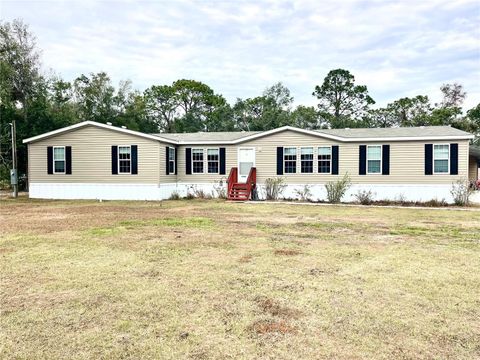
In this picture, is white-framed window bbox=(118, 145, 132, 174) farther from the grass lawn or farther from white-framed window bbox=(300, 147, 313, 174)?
the grass lawn

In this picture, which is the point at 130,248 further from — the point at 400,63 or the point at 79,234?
the point at 400,63

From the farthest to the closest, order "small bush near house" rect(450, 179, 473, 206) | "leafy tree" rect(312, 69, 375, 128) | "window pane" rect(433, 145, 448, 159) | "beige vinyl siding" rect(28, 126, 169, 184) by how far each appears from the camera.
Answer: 1. "leafy tree" rect(312, 69, 375, 128)
2. "beige vinyl siding" rect(28, 126, 169, 184)
3. "window pane" rect(433, 145, 448, 159)
4. "small bush near house" rect(450, 179, 473, 206)

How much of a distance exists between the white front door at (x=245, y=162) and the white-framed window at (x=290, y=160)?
1.65 meters

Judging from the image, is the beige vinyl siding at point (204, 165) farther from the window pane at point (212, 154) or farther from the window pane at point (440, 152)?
the window pane at point (440, 152)

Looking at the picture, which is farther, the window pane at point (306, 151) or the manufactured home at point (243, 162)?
the window pane at point (306, 151)

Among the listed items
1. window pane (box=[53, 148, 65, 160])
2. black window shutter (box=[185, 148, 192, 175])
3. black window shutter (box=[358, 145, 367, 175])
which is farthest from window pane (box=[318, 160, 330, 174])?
window pane (box=[53, 148, 65, 160])

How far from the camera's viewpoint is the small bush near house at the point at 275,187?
58.6ft

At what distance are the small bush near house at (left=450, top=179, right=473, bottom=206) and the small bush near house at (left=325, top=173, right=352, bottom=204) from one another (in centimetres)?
445

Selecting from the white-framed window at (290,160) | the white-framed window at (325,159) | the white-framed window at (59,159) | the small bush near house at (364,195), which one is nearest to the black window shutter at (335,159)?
the white-framed window at (325,159)

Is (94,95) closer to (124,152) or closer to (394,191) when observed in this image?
(124,152)

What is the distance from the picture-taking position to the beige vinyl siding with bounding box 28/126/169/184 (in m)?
17.8

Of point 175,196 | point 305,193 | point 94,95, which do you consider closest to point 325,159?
point 305,193

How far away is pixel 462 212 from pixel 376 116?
99.0ft

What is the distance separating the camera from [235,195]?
17.8 m
